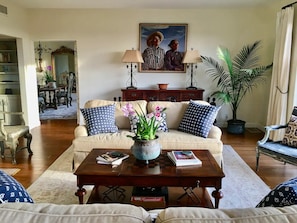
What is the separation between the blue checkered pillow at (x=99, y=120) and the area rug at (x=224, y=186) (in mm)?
658

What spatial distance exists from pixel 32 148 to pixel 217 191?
11.2ft

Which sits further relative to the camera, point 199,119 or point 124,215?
point 199,119

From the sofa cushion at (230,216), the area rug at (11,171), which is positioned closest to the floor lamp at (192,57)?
the area rug at (11,171)

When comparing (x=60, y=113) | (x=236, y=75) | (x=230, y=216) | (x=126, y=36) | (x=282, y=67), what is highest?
(x=126, y=36)

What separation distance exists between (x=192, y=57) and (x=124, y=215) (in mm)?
4797

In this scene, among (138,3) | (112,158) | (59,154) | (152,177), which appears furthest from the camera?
(138,3)

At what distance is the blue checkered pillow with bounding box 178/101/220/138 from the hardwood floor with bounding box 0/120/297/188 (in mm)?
933

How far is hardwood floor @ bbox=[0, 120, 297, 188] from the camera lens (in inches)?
130

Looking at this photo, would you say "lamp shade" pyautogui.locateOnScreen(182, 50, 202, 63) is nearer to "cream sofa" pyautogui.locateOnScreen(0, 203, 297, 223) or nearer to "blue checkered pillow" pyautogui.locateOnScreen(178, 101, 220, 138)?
"blue checkered pillow" pyautogui.locateOnScreen(178, 101, 220, 138)

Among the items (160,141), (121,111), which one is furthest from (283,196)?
(121,111)

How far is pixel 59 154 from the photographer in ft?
13.4

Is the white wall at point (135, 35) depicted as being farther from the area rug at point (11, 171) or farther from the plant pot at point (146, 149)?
the plant pot at point (146, 149)

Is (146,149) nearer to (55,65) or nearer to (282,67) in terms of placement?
(282,67)

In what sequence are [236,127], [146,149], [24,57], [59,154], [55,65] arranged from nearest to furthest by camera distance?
[146,149], [59,154], [236,127], [24,57], [55,65]
